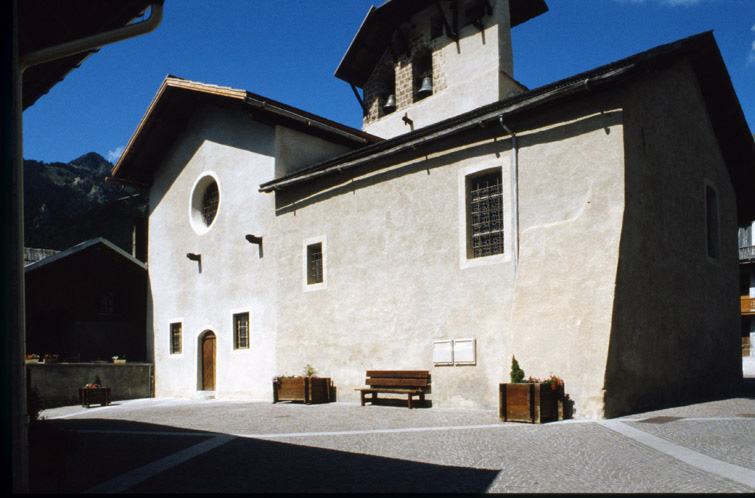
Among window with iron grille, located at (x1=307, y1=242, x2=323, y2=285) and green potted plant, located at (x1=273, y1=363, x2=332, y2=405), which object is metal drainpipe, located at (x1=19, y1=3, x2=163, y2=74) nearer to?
green potted plant, located at (x1=273, y1=363, x2=332, y2=405)

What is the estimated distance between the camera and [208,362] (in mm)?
18156

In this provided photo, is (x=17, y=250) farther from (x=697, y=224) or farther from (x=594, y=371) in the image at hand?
(x=697, y=224)

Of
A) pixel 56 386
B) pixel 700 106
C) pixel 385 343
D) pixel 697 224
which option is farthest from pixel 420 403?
pixel 56 386

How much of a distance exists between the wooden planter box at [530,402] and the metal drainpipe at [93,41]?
22.2ft

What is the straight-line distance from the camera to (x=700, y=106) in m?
14.2

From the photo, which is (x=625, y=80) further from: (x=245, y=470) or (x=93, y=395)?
(x=93, y=395)

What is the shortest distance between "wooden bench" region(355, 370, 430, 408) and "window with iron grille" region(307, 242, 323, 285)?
307 cm

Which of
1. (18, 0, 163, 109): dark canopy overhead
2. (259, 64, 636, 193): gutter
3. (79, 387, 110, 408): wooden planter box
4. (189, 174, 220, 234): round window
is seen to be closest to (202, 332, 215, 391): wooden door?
(79, 387, 110, 408): wooden planter box

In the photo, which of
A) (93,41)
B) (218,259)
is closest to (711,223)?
(218,259)

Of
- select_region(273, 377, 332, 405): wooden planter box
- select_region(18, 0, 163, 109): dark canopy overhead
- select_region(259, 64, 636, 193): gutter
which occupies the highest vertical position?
select_region(259, 64, 636, 193): gutter

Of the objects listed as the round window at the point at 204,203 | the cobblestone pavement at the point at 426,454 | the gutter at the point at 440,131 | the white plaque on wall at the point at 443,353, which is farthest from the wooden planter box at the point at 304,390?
the round window at the point at 204,203

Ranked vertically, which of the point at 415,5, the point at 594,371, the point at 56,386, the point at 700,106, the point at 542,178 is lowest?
the point at 56,386

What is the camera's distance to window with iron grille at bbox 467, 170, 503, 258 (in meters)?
11.8

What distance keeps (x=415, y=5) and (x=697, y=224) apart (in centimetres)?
1204
